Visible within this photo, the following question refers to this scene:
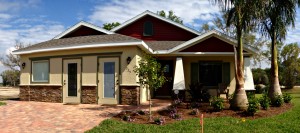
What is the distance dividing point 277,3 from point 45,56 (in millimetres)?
13084

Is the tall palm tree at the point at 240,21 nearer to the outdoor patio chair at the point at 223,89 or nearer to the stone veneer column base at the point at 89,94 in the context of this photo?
the outdoor patio chair at the point at 223,89

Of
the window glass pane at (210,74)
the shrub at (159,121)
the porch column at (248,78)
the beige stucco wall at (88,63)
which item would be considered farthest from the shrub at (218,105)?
the window glass pane at (210,74)

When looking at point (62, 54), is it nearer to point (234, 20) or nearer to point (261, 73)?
point (234, 20)

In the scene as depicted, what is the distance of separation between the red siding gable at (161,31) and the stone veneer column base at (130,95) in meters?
6.74

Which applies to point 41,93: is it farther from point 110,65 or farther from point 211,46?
point 211,46

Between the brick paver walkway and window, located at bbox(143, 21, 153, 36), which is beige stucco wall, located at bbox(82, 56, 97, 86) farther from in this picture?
window, located at bbox(143, 21, 153, 36)

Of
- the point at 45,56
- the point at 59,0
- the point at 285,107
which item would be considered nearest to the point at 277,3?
the point at 285,107

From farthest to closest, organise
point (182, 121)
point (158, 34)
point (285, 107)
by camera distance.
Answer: point (158, 34)
point (285, 107)
point (182, 121)

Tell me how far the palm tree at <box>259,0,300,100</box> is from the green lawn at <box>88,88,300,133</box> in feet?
13.6

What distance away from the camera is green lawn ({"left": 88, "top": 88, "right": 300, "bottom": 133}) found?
9039 mm

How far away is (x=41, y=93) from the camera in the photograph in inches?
650

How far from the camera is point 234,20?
12.2m

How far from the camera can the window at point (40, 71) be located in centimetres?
1656

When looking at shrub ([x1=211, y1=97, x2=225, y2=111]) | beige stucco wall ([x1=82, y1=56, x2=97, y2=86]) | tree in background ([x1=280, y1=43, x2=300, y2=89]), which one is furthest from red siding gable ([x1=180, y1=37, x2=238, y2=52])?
tree in background ([x1=280, y1=43, x2=300, y2=89])
